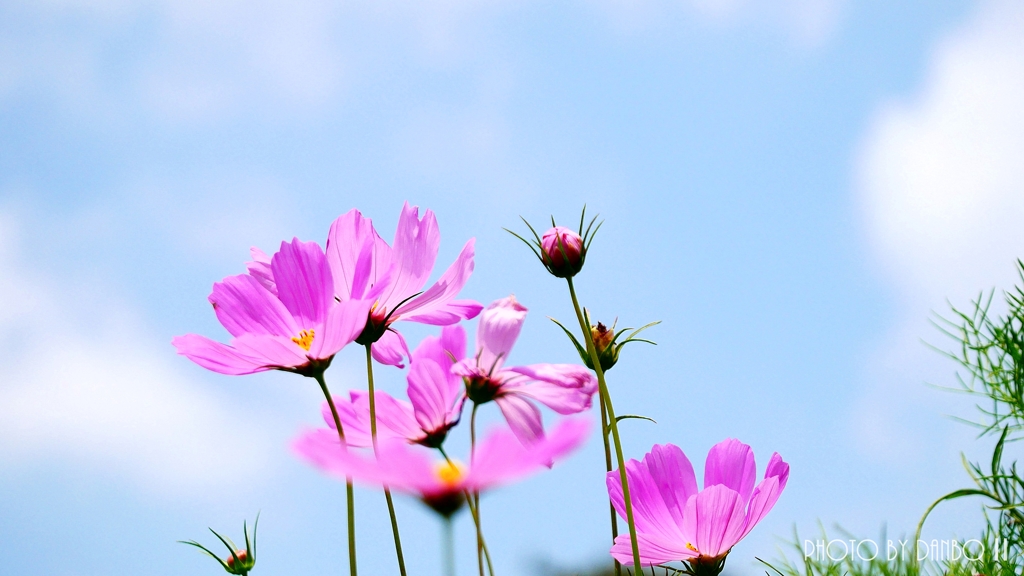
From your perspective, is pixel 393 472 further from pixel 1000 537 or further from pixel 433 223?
pixel 1000 537

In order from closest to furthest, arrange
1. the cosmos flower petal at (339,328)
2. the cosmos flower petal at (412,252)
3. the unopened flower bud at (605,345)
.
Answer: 1. the cosmos flower petal at (339,328)
2. the cosmos flower petal at (412,252)
3. the unopened flower bud at (605,345)

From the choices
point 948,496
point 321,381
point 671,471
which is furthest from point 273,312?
point 948,496

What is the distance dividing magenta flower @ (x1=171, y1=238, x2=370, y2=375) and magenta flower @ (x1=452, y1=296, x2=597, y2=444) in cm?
8

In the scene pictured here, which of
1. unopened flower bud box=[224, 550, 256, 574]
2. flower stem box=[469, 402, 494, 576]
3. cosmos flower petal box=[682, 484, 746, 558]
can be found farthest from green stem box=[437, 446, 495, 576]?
unopened flower bud box=[224, 550, 256, 574]

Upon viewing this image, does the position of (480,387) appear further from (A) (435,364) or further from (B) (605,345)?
(B) (605,345)

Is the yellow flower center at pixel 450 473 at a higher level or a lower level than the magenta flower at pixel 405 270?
lower

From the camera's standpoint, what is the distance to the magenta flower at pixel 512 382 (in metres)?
0.47

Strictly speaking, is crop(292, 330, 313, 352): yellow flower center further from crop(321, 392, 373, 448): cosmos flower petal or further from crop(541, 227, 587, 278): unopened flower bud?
crop(541, 227, 587, 278): unopened flower bud

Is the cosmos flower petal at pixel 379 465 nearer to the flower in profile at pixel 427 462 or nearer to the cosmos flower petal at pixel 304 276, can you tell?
the flower in profile at pixel 427 462

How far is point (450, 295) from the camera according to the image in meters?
0.54

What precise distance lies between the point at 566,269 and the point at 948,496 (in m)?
0.30

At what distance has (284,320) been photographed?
0.51m

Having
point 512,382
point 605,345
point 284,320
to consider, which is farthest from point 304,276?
point 605,345

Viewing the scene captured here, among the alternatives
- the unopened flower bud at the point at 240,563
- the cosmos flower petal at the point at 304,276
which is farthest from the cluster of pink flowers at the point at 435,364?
the unopened flower bud at the point at 240,563
